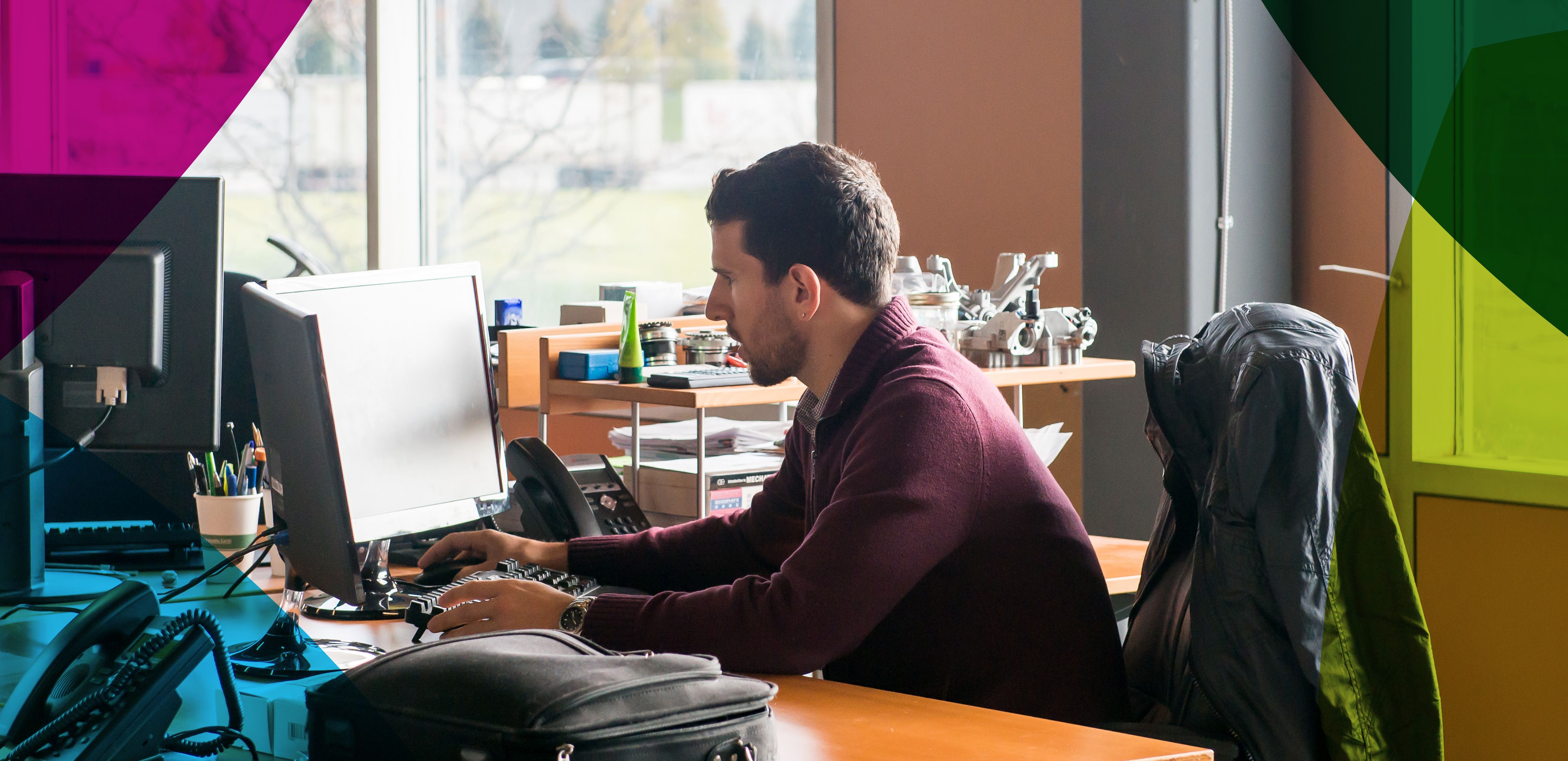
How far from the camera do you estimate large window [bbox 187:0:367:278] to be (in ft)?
16.3

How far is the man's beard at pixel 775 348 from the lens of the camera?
167cm

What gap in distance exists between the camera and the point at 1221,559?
136 centimetres

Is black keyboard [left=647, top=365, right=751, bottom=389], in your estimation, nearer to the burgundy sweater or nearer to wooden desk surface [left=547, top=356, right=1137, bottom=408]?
wooden desk surface [left=547, top=356, right=1137, bottom=408]

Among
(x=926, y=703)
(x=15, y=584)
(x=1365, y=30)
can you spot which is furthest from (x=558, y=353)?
(x=1365, y=30)

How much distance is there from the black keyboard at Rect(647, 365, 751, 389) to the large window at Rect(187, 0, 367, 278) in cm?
311

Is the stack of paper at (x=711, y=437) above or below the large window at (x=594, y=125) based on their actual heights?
below

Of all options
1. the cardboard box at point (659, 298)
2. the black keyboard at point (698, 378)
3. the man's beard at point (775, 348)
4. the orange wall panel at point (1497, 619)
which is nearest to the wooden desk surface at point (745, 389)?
the black keyboard at point (698, 378)

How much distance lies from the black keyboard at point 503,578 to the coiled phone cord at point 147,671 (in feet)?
0.69

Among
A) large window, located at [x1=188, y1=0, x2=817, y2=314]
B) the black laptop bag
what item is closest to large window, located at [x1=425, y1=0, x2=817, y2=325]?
large window, located at [x1=188, y1=0, x2=817, y2=314]

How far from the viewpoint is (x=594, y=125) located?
4945 mm

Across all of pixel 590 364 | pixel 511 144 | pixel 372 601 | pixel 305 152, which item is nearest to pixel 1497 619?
pixel 590 364

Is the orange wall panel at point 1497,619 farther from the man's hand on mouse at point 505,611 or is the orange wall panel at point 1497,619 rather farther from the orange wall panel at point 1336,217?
the man's hand on mouse at point 505,611

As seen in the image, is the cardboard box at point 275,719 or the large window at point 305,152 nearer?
the cardboard box at point 275,719
